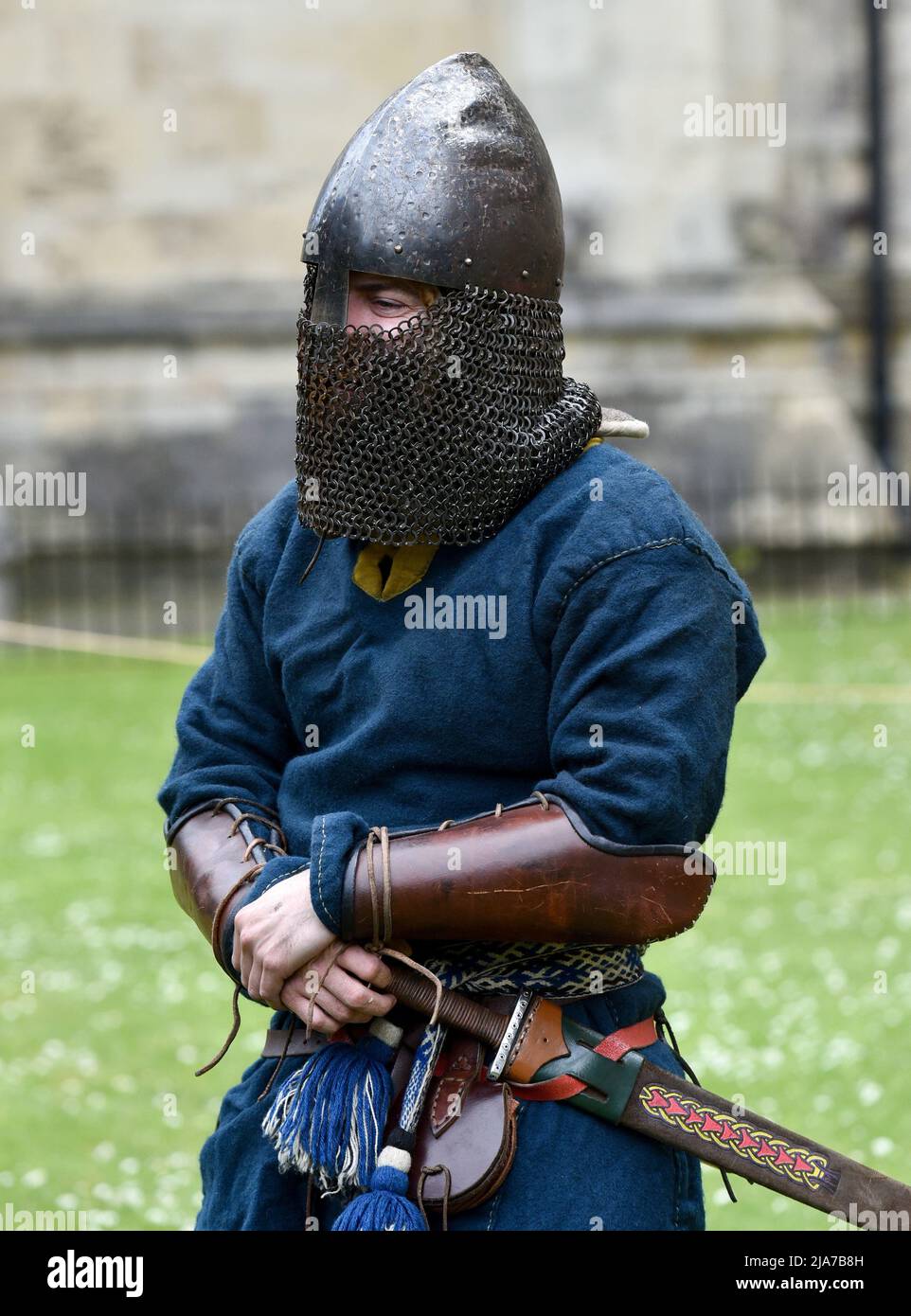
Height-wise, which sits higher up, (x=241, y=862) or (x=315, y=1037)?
(x=241, y=862)

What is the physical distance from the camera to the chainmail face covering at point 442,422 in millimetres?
2545

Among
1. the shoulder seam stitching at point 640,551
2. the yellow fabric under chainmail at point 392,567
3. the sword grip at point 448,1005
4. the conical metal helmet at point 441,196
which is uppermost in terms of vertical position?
the conical metal helmet at point 441,196

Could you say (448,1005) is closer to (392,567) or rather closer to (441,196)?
(392,567)

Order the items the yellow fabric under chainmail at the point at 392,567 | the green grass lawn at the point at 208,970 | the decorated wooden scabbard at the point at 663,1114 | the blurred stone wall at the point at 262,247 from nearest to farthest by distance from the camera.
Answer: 1. the decorated wooden scabbard at the point at 663,1114
2. the yellow fabric under chainmail at the point at 392,567
3. the green grass lawn at the point at 208,970
4. the blurred stone wall at the point at 262,247

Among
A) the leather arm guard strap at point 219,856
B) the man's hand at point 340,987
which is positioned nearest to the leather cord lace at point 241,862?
the leather arm guard strap at point 219,856

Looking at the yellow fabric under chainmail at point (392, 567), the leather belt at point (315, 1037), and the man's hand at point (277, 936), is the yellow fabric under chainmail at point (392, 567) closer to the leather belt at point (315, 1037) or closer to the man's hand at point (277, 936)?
the man's hand at point (277, 936)

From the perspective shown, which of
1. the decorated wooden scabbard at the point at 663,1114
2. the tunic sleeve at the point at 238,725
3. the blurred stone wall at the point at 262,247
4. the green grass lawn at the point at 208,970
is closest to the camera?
the decorated wooden scabbard at the point at 663,1114

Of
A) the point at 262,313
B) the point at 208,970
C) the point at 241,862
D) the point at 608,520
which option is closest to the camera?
the point at 608,520

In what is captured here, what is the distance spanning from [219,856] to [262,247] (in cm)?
1142

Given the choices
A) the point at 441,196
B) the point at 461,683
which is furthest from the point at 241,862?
the point at 441,196

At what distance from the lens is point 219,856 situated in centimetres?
263

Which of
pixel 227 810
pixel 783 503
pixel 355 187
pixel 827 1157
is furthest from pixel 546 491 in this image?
pixel 783 503

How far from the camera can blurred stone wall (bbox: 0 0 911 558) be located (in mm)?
13289
